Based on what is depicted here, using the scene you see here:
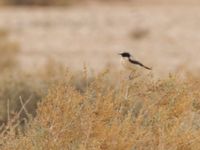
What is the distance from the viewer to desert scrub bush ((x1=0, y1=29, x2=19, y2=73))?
67.9 ft

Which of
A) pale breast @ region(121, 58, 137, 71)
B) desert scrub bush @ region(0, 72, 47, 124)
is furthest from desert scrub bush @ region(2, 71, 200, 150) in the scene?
desert scrub bush @ region(0, 72, 47, 124)

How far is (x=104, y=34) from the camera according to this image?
28.6 m

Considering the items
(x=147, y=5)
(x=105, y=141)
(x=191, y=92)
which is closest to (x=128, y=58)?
(x=191, y=92)

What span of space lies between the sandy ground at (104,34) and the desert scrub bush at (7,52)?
1.20 feet

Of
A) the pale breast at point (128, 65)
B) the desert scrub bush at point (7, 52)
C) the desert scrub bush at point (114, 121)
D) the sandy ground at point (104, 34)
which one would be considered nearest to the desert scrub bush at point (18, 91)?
the pale breast at point (128, 65)

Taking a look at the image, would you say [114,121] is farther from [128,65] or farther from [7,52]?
[7,52]

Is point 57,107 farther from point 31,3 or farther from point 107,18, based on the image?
point 31,3

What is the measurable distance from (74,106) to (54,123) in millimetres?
213

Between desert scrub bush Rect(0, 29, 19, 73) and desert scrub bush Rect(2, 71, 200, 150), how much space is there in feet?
42.4

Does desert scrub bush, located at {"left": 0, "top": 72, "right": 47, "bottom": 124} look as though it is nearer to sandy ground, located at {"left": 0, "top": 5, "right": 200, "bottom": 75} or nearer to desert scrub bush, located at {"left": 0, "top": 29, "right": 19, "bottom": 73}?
desert scrub bush, located at {"left": 0, "top": 29, "right": 19, "bottom": 73}

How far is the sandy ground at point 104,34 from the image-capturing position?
76.8ft

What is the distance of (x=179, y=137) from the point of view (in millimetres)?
6773

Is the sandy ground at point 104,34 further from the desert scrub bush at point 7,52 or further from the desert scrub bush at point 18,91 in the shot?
the desert scrub bush at point 18,91

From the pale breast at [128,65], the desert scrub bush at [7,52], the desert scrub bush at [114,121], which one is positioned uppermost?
the pale breast at [128,65]
